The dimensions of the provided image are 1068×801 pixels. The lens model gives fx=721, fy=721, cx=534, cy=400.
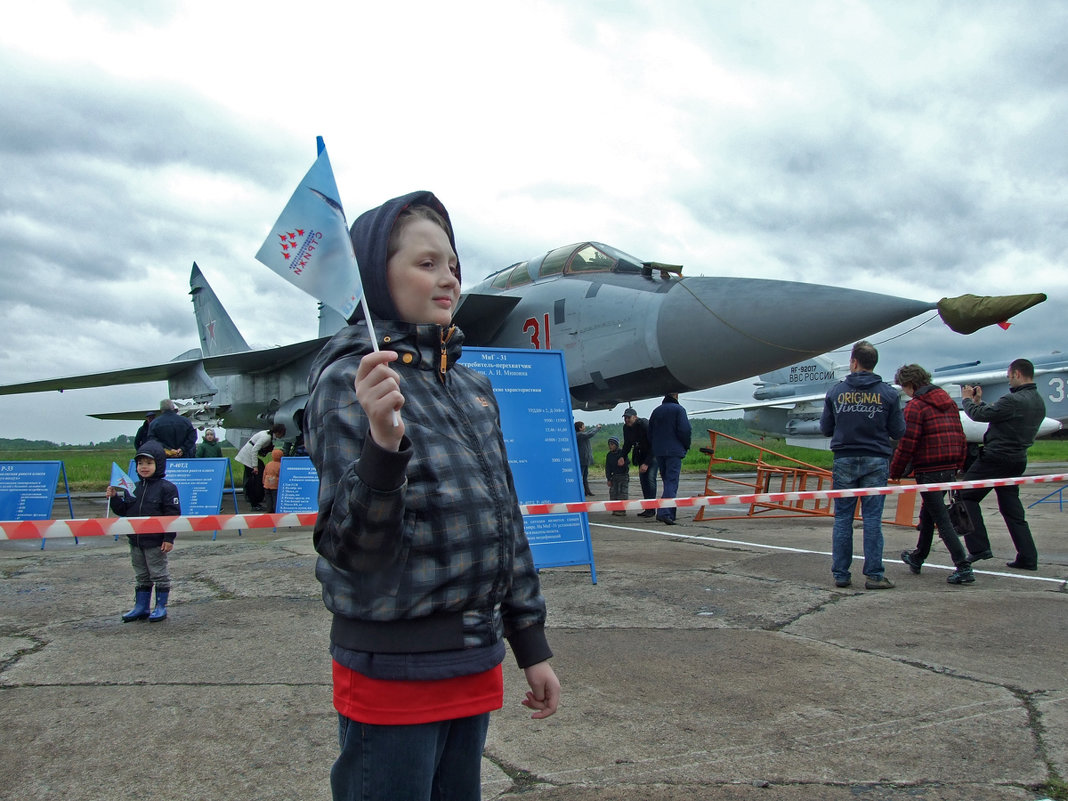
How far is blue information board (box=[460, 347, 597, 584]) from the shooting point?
5246 millimetres

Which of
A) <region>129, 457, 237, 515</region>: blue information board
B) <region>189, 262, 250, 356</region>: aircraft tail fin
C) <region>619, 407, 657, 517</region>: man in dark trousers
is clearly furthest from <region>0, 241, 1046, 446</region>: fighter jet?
<region>189, 262, 250, 356</region>: aircraft tail fin

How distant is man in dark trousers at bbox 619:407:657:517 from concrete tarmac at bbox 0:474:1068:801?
534 cm

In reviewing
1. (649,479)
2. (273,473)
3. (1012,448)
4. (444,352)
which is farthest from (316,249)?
(649,479)

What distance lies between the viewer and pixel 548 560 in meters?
5.13

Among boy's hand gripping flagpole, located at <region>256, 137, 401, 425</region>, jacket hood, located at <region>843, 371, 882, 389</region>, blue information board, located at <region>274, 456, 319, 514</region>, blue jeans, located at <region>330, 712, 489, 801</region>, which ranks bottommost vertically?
blue jeans, located at <region>330, 712, 489, 801</region>

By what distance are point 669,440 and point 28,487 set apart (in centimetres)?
798

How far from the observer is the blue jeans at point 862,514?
514cm

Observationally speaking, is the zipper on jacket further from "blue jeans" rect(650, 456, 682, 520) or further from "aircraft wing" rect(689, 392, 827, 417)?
"aircraft wing" rect(689, 392, 827, 417)

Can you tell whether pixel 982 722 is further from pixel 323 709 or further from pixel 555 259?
pixel 555 259

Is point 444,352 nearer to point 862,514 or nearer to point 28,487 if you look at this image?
point 862,514

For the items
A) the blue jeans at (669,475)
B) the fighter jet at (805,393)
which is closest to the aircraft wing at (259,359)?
the blue jeans at (669,475)

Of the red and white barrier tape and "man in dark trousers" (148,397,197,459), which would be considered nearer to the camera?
the red and white barrier tape

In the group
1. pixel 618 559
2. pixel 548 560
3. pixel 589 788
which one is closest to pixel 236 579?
pixel 548 560

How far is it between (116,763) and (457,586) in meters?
1.93
